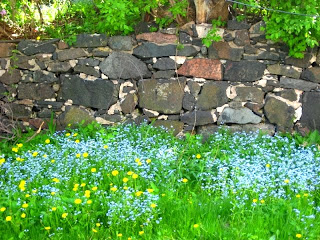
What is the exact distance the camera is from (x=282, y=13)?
4.86 meters

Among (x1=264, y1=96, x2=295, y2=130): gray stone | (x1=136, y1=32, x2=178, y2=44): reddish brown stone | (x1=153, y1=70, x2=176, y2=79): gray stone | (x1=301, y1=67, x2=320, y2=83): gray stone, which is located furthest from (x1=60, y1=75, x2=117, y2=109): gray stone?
(x1=301, y1=67, x2=320, y2=83): gray stone

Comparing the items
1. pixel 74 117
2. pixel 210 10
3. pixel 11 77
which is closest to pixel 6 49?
pixel 11 77

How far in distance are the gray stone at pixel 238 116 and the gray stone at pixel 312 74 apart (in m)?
0.67

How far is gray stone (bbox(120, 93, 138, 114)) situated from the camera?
5230 mm

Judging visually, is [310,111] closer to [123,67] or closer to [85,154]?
[123,67]

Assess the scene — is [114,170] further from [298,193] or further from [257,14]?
[257,14]

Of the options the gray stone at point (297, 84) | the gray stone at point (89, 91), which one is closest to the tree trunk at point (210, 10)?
the gray stone at point (297, 84)

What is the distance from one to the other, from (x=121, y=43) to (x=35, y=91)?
111 cm

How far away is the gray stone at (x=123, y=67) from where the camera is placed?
5164mm

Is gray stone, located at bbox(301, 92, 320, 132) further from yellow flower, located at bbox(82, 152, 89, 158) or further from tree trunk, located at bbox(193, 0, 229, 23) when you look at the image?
yellow flower, located at bbox(82, 152, 89, 158)

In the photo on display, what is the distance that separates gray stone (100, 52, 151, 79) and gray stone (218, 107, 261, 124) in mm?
934

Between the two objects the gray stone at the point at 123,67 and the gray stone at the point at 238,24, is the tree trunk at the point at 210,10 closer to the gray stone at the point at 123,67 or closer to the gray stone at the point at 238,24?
the gray stone at the point at 238,24

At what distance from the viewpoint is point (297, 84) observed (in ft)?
16.8

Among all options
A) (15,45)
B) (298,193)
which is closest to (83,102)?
(15,45)
